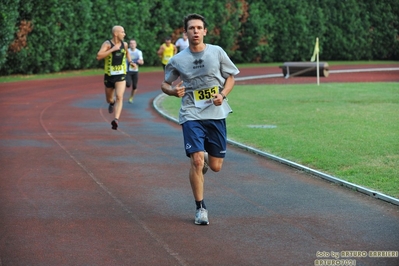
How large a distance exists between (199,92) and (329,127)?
354 inches

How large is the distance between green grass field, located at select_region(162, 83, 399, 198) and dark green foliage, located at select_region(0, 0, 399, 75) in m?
12.1

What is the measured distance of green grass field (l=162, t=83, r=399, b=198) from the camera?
12.3 metres

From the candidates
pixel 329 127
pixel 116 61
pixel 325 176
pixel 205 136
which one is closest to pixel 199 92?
pixel 205 136

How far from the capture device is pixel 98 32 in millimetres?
41875

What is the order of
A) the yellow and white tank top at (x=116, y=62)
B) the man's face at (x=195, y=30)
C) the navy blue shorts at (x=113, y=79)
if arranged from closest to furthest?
1. the man's face at (x=195, y=30)
2. the yellow and white tank top at (x=116, y=62)
3. the navy blue shorts at (x=113, y=79)

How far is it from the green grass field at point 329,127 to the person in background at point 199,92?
238 centimetres

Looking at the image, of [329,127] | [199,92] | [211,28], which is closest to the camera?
[199,92]

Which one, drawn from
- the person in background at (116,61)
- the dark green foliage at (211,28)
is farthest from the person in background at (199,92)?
the dark green foliage at (211,28)

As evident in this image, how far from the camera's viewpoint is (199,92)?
29.1 feet

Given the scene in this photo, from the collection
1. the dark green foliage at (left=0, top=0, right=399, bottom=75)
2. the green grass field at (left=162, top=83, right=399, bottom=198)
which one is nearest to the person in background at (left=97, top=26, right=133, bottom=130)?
the green grass field at (left=162, top=83, right=399, bottom=198)

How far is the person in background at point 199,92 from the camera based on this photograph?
28.9 feet

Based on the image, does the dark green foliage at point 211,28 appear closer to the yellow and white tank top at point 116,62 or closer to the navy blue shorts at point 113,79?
the navy blue shorts at point 113,79

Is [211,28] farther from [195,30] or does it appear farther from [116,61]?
[195,30]

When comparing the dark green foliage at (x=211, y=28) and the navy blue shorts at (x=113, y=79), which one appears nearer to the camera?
the navy blue shorts at (x=113, y=79)
